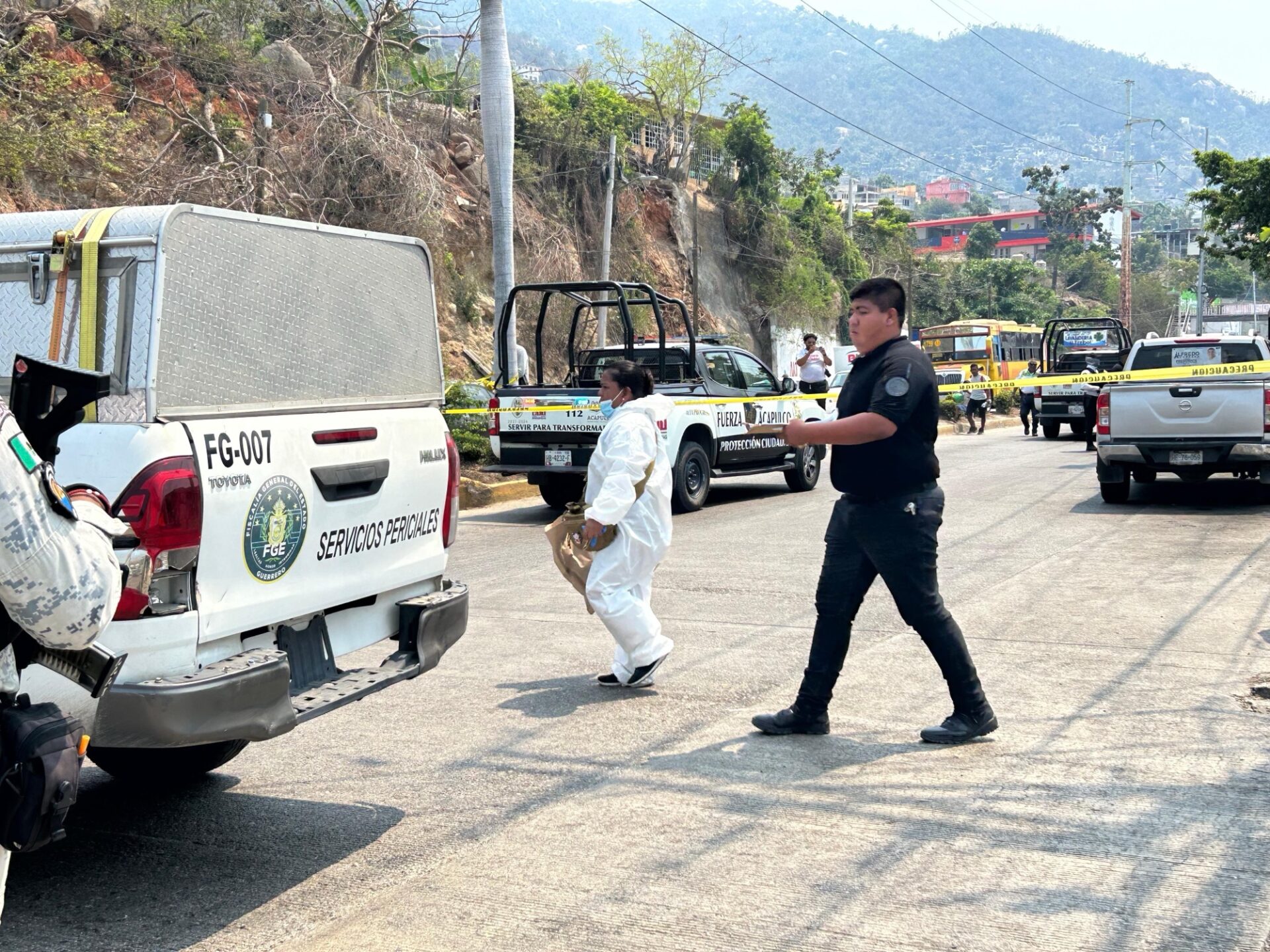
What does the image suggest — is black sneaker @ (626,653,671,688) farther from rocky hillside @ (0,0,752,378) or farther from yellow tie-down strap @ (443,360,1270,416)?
rocky hillside @ (0,0,752,378)

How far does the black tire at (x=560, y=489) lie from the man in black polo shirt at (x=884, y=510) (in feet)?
29.2

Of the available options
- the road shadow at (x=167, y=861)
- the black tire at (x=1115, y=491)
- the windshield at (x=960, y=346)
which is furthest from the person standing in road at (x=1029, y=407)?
the road shadow at (x=167, y=861)

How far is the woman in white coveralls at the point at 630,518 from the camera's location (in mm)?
6414

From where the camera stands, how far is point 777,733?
566 centimetres

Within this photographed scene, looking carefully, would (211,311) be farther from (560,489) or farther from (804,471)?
(804,471)

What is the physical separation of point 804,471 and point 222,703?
13348 millimetres

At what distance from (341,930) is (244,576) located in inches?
43.8

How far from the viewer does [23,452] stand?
7.50 feet

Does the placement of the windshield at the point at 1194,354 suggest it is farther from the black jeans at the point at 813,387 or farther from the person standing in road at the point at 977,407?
the person standing in road at the point at 977,407

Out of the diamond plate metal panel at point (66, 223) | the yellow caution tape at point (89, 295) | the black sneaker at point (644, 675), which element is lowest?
the black sneaker at point (644, 675)

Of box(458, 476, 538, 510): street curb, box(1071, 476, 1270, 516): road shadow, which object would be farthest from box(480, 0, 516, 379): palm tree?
box(1071, 476, 1270, 516): road shadow

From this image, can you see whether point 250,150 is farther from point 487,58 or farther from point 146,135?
point 487,58

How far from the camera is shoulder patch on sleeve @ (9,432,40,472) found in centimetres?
228

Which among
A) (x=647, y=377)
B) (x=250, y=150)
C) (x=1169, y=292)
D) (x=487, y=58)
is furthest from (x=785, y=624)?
(x=1169, y=292)
